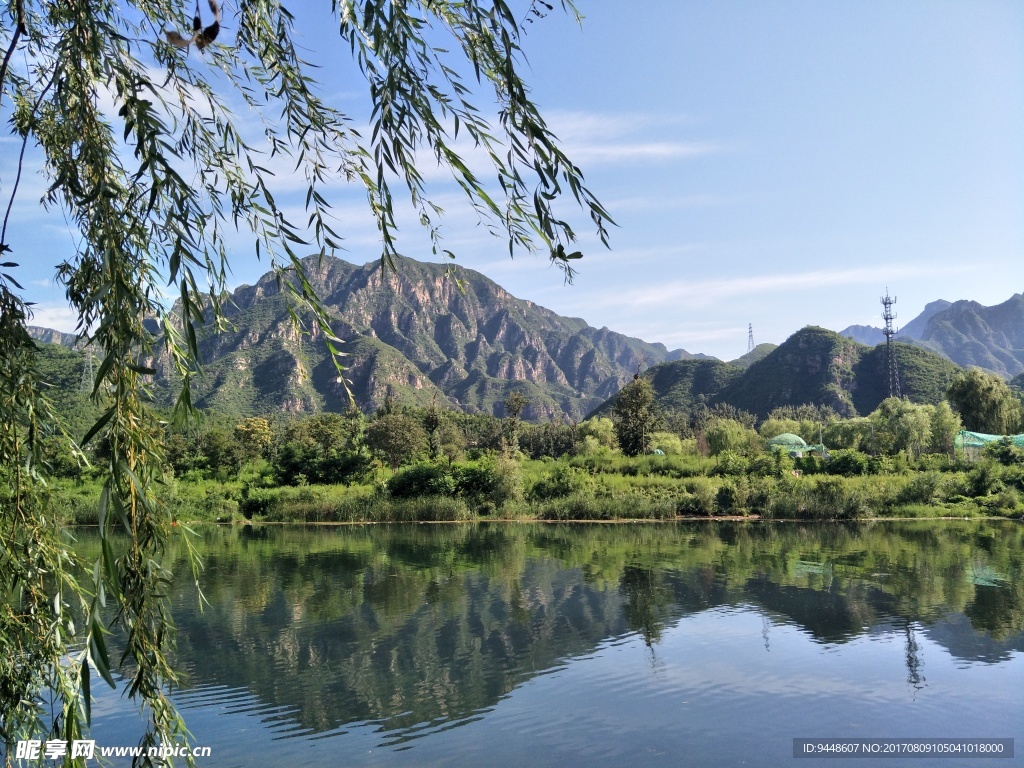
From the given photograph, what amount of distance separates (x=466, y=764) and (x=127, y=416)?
7.66 meters

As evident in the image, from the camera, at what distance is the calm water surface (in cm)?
907

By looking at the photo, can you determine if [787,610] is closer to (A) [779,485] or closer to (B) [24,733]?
(B) [24,733]

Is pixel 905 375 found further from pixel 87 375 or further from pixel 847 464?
pixel 87 375

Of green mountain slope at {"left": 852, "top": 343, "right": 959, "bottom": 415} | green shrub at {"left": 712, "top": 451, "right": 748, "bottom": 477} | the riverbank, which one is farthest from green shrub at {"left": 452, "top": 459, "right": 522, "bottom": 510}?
green mountain slope at {"left": 852, "top": 343, "right": 959, "bottom": 415}

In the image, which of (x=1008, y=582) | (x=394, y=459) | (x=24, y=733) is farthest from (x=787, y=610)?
(x=394, y=459)

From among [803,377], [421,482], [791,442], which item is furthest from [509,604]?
[803,377]

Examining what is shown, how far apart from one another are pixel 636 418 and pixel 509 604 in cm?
3313

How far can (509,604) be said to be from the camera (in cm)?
1655

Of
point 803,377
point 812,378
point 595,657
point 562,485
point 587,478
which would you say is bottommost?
point 595,657

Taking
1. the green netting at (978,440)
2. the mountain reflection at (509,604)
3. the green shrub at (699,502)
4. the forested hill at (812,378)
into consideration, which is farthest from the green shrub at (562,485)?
the forested hill at (812,378)

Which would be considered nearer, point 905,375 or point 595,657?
point 595,657

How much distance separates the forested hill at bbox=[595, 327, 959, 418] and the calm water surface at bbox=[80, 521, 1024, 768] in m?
78.6

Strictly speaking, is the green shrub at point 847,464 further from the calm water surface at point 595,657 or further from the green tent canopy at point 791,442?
the calm water surface at point 595,657

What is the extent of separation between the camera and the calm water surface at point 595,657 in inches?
357
